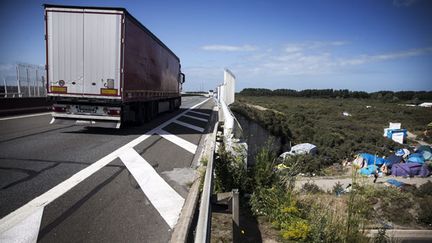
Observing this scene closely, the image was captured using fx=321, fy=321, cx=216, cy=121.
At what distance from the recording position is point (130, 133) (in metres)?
11.7

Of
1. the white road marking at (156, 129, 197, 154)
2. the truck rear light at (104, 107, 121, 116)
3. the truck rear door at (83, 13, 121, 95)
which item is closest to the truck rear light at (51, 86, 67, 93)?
the truck rear door at (83, 13, 121, 95)

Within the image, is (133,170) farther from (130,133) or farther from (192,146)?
(130,133)

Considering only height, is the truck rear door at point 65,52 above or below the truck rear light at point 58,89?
above

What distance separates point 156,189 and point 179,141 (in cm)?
491

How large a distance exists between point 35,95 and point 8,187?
16727 mm

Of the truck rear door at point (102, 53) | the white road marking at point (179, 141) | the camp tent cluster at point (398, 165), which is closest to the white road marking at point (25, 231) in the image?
the white road marking at point (179, 141)

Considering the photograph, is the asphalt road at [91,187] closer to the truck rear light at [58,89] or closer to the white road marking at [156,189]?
the white road marking at [156,189]

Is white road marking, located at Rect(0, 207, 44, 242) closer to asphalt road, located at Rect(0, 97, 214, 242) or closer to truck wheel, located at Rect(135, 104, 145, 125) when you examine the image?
asphalt road, located at Rect(0, 97, 214, 242)

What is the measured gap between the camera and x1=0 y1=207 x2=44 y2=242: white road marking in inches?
145

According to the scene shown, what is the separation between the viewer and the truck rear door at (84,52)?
34.4ft

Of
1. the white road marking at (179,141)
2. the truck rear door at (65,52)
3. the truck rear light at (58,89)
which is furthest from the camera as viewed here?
the truck rear light at (58,89)

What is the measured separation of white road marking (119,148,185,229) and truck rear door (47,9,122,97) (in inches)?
161

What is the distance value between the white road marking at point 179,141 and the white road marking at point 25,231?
5.05 m

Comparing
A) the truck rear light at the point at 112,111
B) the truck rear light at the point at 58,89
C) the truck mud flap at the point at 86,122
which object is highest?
the truck rear light at the point at 58,89
